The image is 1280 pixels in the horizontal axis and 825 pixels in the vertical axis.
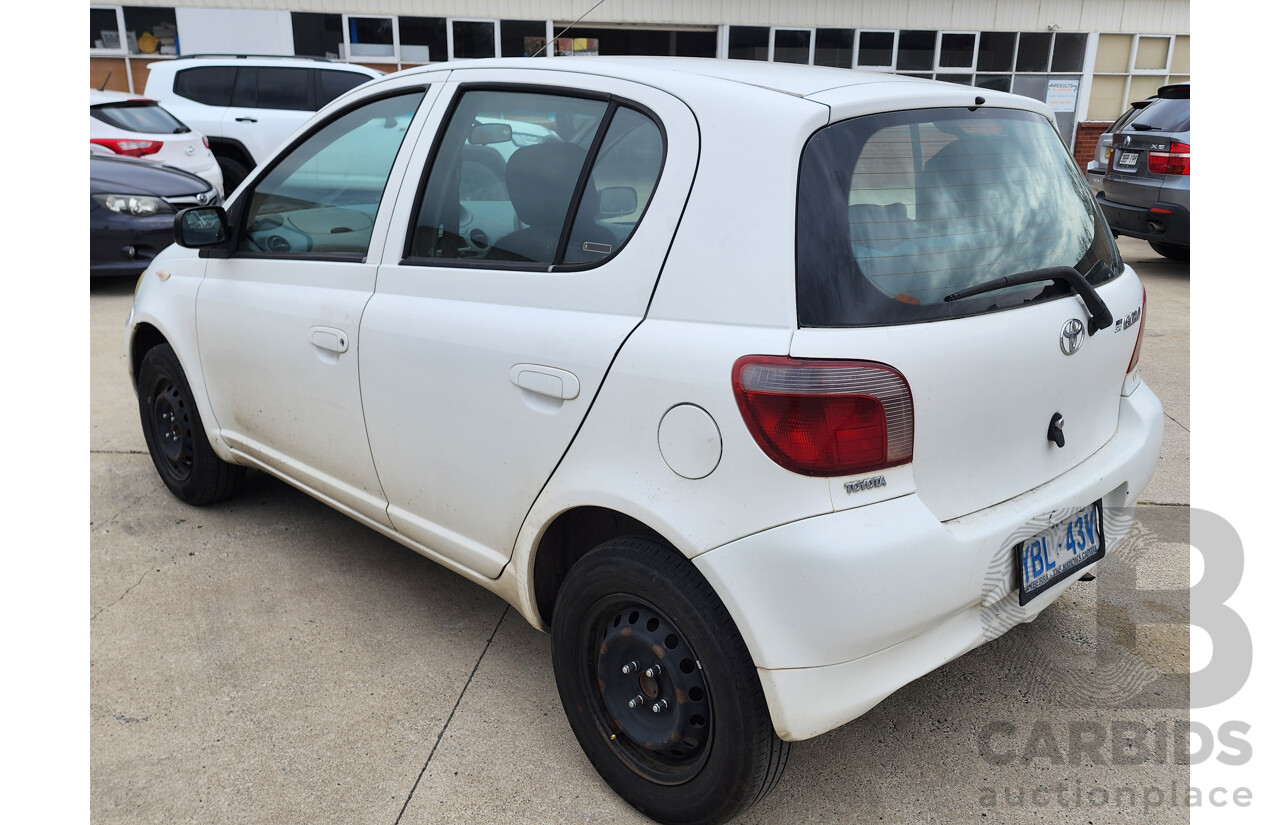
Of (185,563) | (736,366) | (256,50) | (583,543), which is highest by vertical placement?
(256,50)

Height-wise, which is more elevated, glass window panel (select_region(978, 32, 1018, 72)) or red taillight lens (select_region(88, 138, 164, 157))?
glass window panel (select_region(978, 32, 1018, 72))

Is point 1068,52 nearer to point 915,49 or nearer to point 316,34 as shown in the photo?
point 915,49

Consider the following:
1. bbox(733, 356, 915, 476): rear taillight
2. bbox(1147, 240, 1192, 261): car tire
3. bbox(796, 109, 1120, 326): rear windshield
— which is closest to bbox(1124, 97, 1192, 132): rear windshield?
bbox(1147, 240, 1192, 261): car tire

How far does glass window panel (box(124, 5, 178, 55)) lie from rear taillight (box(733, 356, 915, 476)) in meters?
17.0

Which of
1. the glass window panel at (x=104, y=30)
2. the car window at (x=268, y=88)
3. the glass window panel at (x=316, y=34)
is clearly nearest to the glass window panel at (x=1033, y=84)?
the glass window panel at (x=316, y=34)

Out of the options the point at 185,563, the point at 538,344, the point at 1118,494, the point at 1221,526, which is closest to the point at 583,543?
the point at 538,344

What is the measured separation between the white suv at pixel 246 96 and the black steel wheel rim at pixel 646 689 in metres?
11.3

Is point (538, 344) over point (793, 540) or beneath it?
over

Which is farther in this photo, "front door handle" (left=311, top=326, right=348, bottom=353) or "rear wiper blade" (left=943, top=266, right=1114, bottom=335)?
"front door handle" (left=311, top=326, right=348, bottom=353)

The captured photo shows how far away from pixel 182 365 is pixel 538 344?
2.13 metres

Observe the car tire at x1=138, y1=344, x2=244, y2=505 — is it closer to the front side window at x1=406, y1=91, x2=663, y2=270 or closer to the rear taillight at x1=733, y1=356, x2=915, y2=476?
the front side window at x1=406, y1=91, x2=663, y2=270

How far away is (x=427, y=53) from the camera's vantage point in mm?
16219

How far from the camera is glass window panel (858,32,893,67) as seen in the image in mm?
17219

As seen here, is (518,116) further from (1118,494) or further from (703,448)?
(1118,494)
